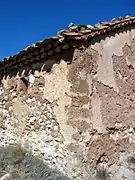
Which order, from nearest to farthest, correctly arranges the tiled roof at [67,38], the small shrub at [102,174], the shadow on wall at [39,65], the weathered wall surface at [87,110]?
the small shrub at [102,174] < the weathered wall surface at [87,110] < the tiled roof at [67,38] < the shadow on wall at [39,65]

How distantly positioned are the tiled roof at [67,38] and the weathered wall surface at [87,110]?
7.9 inches

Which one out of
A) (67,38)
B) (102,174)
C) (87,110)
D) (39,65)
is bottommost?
(102,174)

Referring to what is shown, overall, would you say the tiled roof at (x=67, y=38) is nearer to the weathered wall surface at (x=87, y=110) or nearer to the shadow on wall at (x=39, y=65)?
the shadow on wall at (x=39, y=65)

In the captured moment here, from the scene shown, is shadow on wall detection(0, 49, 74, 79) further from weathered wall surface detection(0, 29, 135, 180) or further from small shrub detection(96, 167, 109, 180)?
small shrub detection(96, 167, 109, 180)

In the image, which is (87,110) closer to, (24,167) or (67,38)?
(67,38)

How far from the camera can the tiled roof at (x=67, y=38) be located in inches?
290

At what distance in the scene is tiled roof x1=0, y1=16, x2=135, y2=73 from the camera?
24.1 feet

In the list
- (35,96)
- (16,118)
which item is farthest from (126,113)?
(16,118)

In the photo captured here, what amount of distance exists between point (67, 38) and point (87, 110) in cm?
155

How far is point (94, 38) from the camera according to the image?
7.58 metres

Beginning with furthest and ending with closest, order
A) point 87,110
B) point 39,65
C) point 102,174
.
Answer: point 39,65 < point 87,110 < point 102,174

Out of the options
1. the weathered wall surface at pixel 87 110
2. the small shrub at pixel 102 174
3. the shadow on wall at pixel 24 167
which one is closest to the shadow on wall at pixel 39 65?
the weathered wall surface at pixel 87 110

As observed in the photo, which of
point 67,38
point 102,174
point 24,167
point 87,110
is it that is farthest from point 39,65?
point 102,174

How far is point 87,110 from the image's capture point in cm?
729
